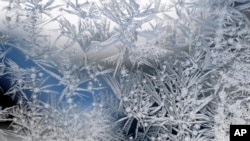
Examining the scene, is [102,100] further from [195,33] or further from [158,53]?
[195,33]

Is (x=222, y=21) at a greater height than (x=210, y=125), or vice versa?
(x=222, y=21)

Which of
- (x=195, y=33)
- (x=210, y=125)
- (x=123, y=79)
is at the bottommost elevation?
(x=210, y=125)

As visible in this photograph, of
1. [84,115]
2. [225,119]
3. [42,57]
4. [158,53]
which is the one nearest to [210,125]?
[225,119]

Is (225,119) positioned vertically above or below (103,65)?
below

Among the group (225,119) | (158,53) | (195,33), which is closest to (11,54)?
(158,53)

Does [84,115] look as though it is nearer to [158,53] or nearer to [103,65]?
[103,65]

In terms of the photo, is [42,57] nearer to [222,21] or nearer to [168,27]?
[168,27]
